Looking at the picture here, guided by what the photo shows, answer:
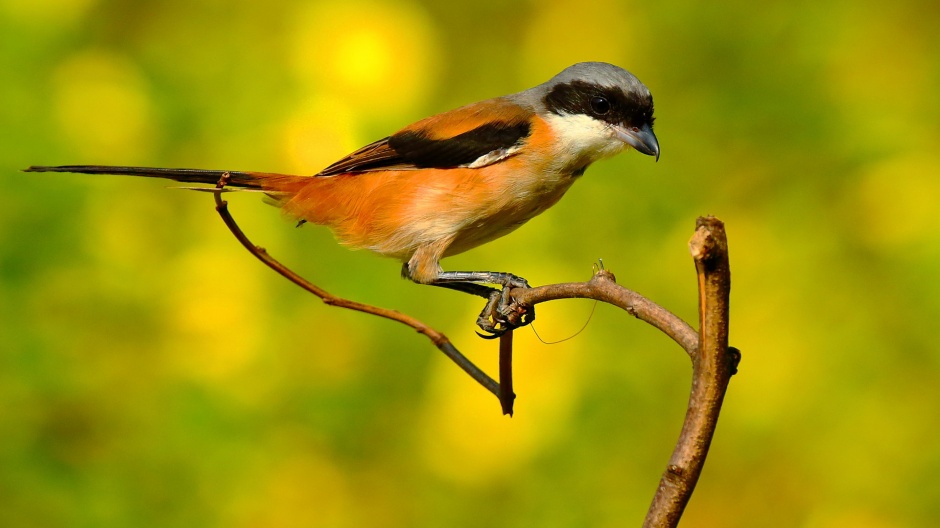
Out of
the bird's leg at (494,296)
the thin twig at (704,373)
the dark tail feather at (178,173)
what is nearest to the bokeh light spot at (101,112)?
the dark tail feather at (178,173)

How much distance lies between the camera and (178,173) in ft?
7.77

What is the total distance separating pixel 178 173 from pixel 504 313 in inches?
33.9

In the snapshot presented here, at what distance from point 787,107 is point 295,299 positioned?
72.7 inches

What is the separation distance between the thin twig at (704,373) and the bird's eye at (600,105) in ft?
5.02

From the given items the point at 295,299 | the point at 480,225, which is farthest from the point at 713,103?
the point at 295,299

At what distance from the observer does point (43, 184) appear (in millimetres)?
3246

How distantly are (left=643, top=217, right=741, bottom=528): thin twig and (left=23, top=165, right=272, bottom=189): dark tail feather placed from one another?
1.42 metres

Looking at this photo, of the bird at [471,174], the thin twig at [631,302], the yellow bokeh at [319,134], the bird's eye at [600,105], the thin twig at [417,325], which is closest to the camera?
the thin twig at [631,302]

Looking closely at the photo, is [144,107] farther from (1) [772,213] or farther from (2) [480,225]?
(1) [772,213]

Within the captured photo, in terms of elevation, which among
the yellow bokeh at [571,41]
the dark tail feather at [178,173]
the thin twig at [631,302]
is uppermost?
the yellow bokeh at [571,41]

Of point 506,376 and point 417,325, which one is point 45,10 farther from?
point 506,376

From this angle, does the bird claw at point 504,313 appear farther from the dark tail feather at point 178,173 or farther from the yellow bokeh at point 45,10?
the yellow bokeh at point 45,10

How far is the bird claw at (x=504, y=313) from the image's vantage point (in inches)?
87.7

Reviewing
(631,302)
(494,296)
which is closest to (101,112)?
(494,296)
